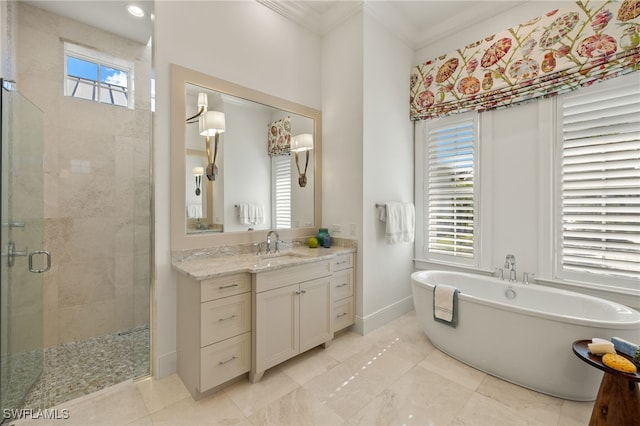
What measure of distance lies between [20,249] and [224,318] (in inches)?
52.2

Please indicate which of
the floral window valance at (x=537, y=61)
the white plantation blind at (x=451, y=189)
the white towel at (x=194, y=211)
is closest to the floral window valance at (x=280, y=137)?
the white towel at (x=194, y=211)

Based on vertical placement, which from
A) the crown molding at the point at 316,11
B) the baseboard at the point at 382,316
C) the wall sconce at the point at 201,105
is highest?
the crown molding at the point at 316,11

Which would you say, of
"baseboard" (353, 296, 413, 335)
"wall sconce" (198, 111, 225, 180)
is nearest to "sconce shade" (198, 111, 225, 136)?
"wall sconce" (198, 111, 225, 180)

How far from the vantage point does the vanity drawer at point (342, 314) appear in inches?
105

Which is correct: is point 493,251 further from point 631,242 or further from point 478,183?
point 631,242

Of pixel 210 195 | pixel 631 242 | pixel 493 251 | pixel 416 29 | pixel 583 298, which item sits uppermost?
pixel 416 29

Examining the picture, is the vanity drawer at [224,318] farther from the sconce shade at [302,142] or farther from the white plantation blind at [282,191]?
the sconce shade at [302,142]

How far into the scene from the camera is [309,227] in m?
3.08

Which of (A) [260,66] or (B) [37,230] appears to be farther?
(A) [260,66]

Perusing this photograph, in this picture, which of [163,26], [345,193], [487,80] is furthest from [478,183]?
[163,26]

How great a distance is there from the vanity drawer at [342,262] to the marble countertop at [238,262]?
0.06 meters

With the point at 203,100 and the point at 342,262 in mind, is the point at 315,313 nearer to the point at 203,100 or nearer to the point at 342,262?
the point at 342,262

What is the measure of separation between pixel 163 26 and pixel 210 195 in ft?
4.29

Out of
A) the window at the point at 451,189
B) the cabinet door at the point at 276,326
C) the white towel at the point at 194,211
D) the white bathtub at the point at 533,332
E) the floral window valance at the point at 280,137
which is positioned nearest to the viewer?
the white bathtub at the point at 533,332
